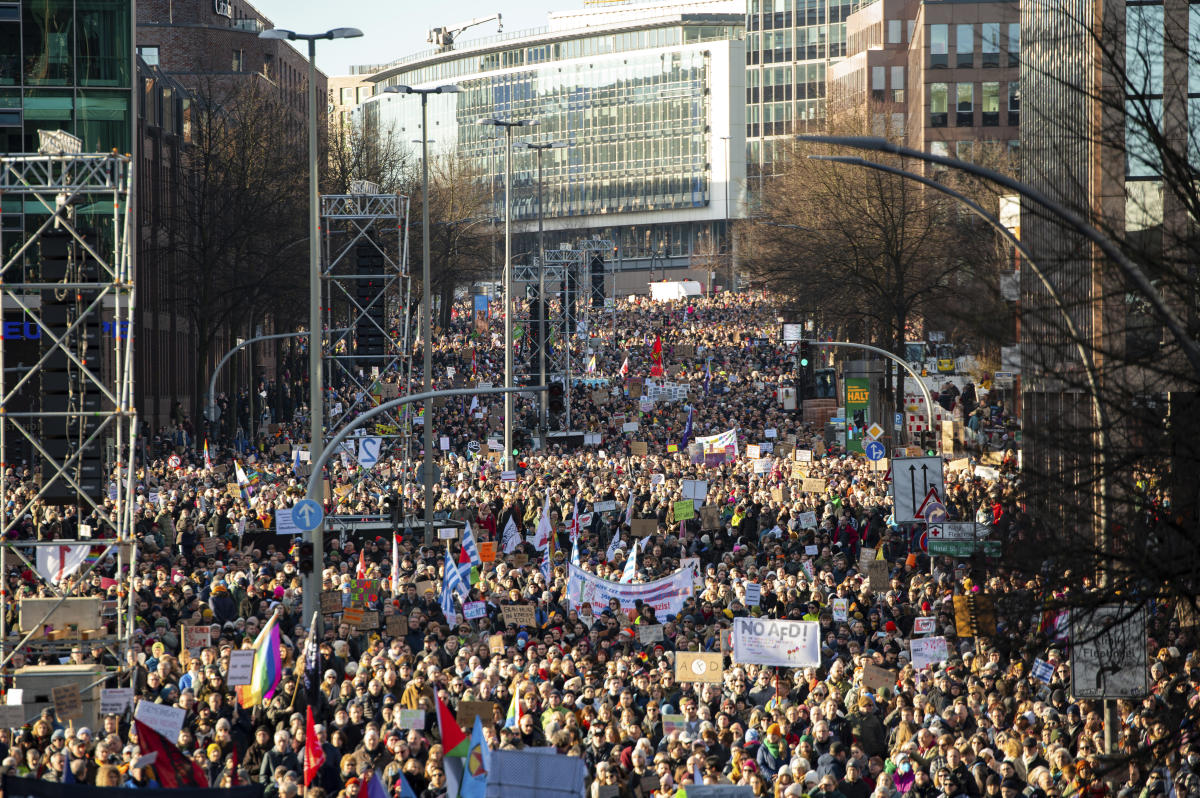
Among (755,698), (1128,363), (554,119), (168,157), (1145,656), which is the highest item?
(554,119)

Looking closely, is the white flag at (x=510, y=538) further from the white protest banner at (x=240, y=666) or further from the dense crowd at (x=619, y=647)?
the white protest banner at (x=240, y=666)

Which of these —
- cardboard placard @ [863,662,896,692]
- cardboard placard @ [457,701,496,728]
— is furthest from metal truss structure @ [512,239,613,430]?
cardboard placard @ [457,701,496,728]

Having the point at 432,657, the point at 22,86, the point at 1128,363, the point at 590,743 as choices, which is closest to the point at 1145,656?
the point at 1128,363

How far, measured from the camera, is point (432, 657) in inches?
692

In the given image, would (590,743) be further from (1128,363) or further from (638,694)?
(1128,363)

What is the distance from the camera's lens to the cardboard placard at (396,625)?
20828 mm

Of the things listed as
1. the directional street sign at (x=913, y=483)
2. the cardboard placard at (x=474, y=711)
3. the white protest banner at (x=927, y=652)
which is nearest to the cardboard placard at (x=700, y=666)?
the white protest banner at (x=927, y=652)

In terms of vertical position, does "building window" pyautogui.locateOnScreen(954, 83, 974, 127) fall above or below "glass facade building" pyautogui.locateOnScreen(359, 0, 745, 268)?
below

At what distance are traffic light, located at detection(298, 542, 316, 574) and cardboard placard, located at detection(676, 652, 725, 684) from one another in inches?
240

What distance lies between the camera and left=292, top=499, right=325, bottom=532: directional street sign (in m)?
22.2

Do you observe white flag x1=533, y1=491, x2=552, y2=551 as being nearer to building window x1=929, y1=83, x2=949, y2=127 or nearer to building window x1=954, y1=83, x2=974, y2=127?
building window x1=929, y1=83, x2=949, y2=127

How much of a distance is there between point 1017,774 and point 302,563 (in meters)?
10.8

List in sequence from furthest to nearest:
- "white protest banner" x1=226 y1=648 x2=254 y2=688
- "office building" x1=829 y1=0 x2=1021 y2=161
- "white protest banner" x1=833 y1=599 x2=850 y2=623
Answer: "office building" x1=829 y1=0 x2=1021 y2=161 → "white protest banner" x1=833 y1=599 x2=850 y2=623 → "white protest banner" x1=226 y1=648 x2=254 y2=688

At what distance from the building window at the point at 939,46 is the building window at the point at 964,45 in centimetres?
44
